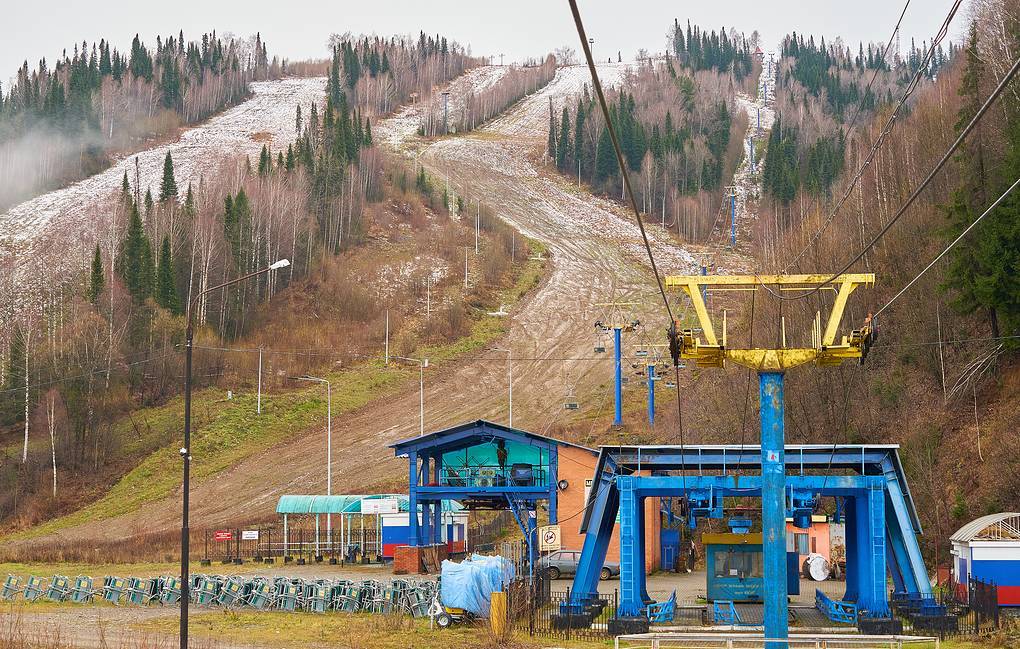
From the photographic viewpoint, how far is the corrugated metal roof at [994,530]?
29016 mm

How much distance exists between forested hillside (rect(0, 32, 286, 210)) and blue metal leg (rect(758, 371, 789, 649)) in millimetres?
128226

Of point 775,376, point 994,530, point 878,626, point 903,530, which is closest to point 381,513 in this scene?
point 903,530

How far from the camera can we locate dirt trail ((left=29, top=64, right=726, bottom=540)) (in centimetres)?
6197

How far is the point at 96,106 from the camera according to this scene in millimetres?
156125

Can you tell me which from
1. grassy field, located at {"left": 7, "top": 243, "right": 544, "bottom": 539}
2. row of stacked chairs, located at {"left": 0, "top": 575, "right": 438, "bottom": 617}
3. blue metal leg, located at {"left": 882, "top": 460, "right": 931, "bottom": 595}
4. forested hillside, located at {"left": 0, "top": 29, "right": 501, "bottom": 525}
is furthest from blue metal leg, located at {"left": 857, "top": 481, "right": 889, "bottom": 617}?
forested hillside, located at {"left": 0, "top": 29, "right": 501, "bottom": 525}

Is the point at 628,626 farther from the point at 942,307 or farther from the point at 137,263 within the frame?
the point at 137,263

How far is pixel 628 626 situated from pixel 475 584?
13.0 feet

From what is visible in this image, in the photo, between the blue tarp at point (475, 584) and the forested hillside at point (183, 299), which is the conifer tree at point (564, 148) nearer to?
the forested hillside at point (183, 299)

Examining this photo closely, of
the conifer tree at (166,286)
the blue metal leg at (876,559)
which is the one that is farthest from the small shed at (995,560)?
the conifer tree at (166,286)

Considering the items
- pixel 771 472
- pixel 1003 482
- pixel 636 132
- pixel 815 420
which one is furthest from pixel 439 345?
→ pixel 636 132

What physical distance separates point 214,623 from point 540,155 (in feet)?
464

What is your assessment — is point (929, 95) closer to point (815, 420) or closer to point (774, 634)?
point (815, 420)

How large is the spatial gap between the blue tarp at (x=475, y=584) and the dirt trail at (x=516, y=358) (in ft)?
108

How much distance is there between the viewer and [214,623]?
28.2 m
